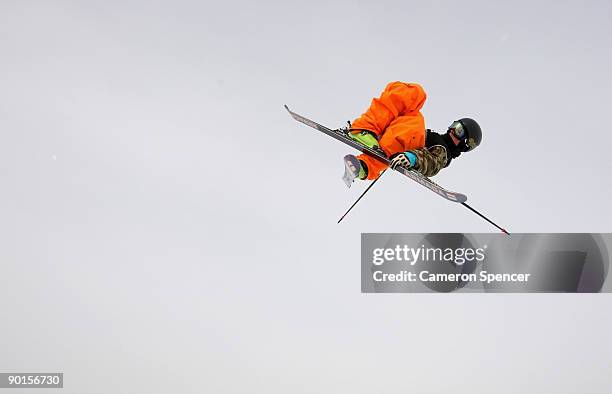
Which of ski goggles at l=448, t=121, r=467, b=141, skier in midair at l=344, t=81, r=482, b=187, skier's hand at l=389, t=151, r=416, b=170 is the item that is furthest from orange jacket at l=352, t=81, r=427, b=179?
ski goggles at l=448, t=121, r=467, b=141

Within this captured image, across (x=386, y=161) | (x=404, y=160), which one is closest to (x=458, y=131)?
(x=404, y=160)

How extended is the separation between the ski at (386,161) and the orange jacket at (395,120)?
0.74ft

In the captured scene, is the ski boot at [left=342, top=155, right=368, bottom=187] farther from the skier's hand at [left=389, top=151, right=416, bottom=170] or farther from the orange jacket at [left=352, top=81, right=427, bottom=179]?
the skier's hand at [left=389, top=151, right=416, bottom=170]

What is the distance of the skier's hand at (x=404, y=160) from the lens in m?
8.95

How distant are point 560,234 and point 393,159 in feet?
16.3

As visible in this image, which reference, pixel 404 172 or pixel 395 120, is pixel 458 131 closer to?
pixel 395 120

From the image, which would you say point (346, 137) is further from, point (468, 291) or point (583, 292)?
point (583, 292)

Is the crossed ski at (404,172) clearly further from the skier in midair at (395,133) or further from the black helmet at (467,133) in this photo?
the black helmet at (467,133)

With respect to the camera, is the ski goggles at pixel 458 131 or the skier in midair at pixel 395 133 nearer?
the skier in midair at pixel 395 133

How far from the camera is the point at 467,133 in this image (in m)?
9.76

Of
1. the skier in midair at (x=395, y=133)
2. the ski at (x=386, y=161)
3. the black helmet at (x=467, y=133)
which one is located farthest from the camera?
the black helmet at (x=467, y=133)

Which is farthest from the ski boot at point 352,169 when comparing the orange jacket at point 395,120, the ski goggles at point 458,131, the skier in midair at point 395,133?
the ski goggles at point 458,131

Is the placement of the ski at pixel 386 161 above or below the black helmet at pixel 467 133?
below

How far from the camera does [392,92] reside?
938 cm
